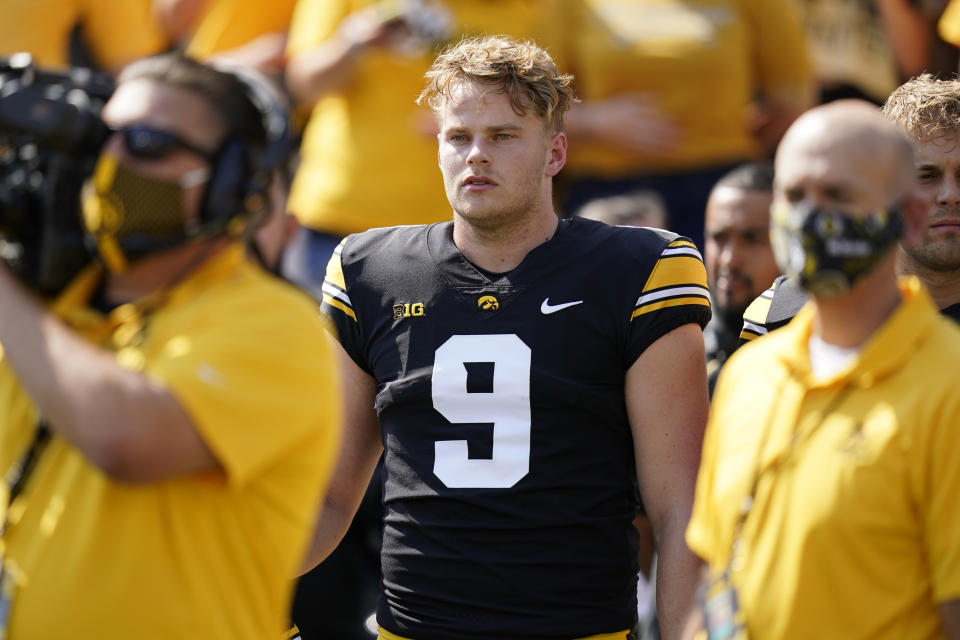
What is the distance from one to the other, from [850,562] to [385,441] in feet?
5.25

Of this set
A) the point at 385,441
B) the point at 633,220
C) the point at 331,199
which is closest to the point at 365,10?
the point at 331,199

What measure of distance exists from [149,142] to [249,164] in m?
0.20

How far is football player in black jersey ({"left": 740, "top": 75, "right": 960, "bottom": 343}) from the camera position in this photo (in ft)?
12.1

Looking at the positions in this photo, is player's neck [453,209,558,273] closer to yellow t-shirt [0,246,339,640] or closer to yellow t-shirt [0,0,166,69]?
yellow t-shirt [0,246,339,640]

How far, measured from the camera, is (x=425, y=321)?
3.86m

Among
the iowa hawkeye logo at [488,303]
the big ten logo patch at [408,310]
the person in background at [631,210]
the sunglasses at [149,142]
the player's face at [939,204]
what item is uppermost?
the sunglasses at [149,142]

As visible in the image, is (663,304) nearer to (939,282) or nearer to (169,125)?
(939,282)

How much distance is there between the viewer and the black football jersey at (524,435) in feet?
12.0

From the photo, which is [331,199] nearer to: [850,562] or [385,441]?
[385,441]

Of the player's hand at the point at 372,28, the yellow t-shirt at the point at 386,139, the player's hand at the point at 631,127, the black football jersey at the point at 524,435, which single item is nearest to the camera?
the black football jersey at the point at 524,435

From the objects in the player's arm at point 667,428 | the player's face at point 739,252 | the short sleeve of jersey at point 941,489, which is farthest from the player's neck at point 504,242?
the short sleeve of jersey at point 941,489

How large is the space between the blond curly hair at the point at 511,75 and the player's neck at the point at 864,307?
53.2 inches

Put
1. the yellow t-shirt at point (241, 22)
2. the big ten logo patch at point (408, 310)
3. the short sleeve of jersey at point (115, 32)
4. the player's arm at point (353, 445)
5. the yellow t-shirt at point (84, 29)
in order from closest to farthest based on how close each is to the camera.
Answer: the big ten logo patch at point (408, 310), the player's arm at point (353, 445), the yellow t-shirt at point (84, 29), the short sleeve of jersey at point (115, 32), the yellow t-shirt at point (241, 22)

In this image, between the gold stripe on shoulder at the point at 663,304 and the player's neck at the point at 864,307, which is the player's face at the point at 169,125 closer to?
the player's neck at the point at 864,307
